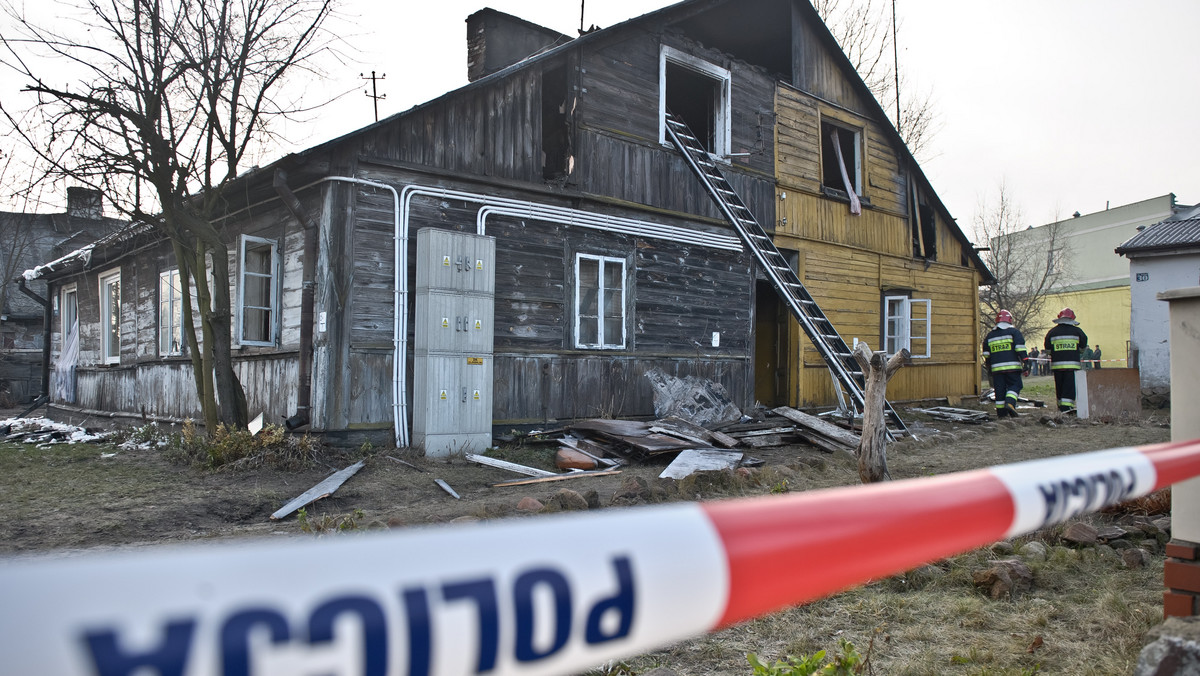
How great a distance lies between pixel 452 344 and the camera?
9.48m

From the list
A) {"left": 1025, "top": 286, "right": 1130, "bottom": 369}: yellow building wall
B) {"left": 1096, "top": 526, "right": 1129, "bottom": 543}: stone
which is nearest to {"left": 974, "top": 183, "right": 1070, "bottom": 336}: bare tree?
{"left": 1025, "top": 286, "right": 1130, "bottom": 369}: yellow building wall

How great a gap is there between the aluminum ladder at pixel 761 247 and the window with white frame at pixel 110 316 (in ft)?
37.2

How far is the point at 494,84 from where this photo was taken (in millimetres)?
10516

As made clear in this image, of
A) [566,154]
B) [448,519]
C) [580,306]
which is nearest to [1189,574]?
[448,519]

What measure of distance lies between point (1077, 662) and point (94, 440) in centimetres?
1406

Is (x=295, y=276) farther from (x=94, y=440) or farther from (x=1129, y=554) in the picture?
(x=1129, y=554)

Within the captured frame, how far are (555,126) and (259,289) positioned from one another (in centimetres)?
538

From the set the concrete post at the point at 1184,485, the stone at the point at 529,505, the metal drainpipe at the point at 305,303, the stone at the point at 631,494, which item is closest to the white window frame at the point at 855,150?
the metal drainpipe at the point at 305,303

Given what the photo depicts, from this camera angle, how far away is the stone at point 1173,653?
2305mm

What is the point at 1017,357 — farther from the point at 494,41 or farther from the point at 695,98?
the point at 494,41

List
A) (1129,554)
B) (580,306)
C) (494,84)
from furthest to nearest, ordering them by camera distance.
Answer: (580,306) < (494,84) < (1129,554)

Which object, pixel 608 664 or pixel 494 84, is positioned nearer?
pixel 608 664

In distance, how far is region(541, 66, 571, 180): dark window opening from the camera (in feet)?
37.3

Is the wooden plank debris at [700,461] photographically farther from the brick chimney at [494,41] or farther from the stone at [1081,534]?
the brick chimney at [494,41]
